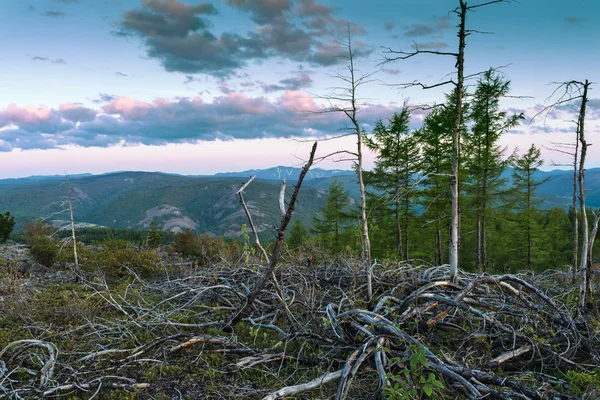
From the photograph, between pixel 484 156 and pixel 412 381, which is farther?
pixel 484 156

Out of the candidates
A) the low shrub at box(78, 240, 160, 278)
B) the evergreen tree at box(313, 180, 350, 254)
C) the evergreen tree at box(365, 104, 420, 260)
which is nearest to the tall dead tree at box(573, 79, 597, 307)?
the low shrub at box(78, 240, 160, 278)

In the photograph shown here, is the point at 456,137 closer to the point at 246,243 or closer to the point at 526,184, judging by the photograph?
the point at 246,243

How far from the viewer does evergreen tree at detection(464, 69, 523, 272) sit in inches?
816

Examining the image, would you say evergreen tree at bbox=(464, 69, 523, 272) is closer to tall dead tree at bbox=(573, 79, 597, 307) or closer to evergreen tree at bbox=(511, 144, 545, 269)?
evergreen tree at bbox=(511, 144, 545, 269)

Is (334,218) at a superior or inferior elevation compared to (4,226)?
superior

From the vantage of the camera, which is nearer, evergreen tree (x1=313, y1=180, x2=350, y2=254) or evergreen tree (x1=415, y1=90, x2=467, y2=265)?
evergreen tree (x1=415, y1=90, x2=467, y2=265)

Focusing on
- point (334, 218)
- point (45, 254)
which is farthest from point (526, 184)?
point (45, 254)

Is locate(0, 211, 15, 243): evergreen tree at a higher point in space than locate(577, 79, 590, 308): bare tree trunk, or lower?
lower

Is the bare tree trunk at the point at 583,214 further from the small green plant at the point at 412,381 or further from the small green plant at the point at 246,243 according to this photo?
the small green plant at the point at 246,243

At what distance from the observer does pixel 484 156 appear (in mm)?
20859

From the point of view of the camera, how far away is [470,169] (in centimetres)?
2130

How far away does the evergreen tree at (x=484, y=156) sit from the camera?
816 inches

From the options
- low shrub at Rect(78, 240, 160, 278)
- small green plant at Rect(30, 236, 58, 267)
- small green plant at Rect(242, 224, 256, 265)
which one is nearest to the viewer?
small green plant at Rect(242, 224, 256, 265)

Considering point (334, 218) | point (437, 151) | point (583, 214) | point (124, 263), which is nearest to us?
point (583, 214)
